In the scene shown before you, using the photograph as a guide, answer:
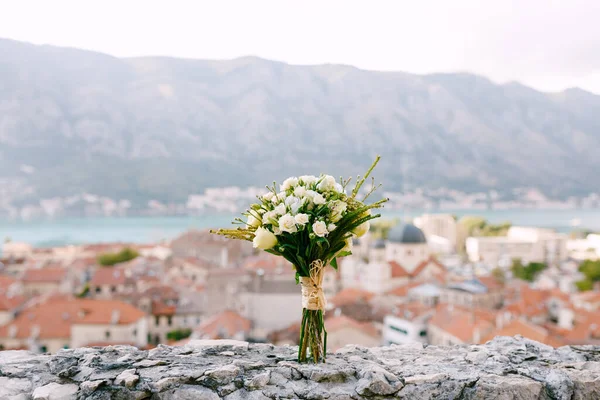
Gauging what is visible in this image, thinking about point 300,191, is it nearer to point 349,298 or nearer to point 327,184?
point 327,184

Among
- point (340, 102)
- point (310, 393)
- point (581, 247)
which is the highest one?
point (340, 102)

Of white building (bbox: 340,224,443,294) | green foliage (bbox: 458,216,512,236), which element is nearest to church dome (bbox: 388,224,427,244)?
white building (bbox: 340,224,443,294)

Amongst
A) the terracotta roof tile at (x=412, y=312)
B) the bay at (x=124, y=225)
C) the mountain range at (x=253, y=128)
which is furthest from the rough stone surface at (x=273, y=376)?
the mountain range at (x=253, y=128)

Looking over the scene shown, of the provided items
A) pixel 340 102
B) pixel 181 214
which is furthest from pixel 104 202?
pixel 340 102

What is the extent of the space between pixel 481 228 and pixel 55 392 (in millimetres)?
56183

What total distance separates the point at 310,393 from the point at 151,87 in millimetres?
116541

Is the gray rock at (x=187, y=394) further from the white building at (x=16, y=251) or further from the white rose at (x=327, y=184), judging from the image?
the white building at (x=16, y=251)

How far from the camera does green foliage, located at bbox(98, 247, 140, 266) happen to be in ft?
106

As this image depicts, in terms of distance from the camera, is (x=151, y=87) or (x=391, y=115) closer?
(x=391, y=115)

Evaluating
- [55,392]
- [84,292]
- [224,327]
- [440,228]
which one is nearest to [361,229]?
[55,392]

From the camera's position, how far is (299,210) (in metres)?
1.63

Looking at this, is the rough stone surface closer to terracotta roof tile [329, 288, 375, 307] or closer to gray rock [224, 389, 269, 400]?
gray rock [224, 389, 269, 400]

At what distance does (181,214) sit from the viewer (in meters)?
83.1

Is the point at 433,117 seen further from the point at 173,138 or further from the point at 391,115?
the point at 173,138
